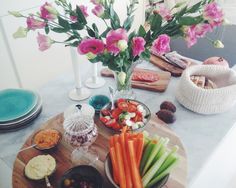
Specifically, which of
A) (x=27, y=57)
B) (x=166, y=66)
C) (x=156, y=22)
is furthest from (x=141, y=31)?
(x=27, y=57)

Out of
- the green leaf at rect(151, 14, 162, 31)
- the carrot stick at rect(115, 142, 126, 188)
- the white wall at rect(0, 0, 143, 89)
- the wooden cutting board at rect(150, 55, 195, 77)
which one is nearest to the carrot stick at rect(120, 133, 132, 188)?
the carrot stick at rect(115, 142, 126, 188)

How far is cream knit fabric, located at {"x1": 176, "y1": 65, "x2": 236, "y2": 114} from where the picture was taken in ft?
3.08

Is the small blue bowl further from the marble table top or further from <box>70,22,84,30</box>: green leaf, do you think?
<box>70,22,84,30</box>: green leaf

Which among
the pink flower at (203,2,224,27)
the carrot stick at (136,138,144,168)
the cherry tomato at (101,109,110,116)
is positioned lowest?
the cherry tomato at (101,109,110,116)

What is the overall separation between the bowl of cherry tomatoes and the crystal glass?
0.09 metres

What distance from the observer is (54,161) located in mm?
775

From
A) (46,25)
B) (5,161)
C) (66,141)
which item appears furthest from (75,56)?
(5,161)

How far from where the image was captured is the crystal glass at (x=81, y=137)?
0.80m

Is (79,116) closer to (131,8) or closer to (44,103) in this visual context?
(44,103)

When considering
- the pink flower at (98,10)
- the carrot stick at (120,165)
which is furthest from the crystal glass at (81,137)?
the pink flower at (98,10)

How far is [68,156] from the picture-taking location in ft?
2.71

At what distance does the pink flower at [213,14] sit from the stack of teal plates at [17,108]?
0.68 meters

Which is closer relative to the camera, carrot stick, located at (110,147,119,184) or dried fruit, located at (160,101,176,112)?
carrot stick, located at (110,147,119,184)

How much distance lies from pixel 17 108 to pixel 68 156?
30 cm
